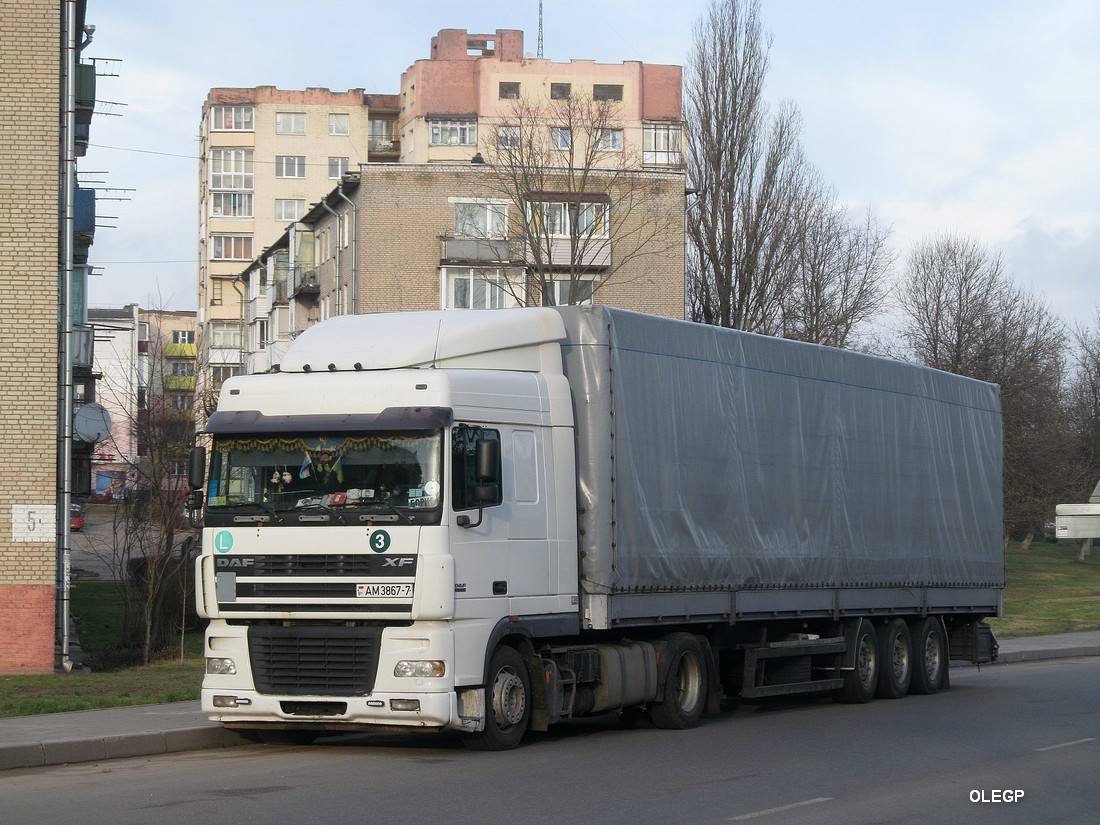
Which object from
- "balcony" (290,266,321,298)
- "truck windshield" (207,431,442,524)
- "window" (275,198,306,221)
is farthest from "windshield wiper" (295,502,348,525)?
"window" (275,198,306,221)

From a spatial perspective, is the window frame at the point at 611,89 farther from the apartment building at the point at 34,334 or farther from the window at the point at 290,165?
the apartment building at the point at 34,334

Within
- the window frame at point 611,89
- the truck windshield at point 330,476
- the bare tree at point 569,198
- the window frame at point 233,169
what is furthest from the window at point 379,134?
the truck windshield at point 330,476

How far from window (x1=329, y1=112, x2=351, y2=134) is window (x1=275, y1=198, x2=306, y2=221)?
16.4 ft

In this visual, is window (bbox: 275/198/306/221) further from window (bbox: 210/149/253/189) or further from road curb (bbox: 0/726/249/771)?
road curb (bbox: 0/726/249/771)

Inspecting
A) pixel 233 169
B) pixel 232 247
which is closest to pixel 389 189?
pixel 233 169

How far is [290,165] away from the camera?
9275cm

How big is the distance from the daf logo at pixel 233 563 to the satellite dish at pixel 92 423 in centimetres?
1686

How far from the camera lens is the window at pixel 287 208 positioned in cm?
9206

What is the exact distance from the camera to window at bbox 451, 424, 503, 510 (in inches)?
451

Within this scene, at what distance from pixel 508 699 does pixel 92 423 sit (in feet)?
61.6

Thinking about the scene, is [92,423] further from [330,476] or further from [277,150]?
[277,150]

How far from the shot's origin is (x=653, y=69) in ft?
277

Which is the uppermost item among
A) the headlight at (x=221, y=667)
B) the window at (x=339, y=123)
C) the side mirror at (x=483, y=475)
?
the window at (x=339, y=123)

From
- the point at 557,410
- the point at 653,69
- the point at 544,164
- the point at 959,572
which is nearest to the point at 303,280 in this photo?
the point at 544,164
